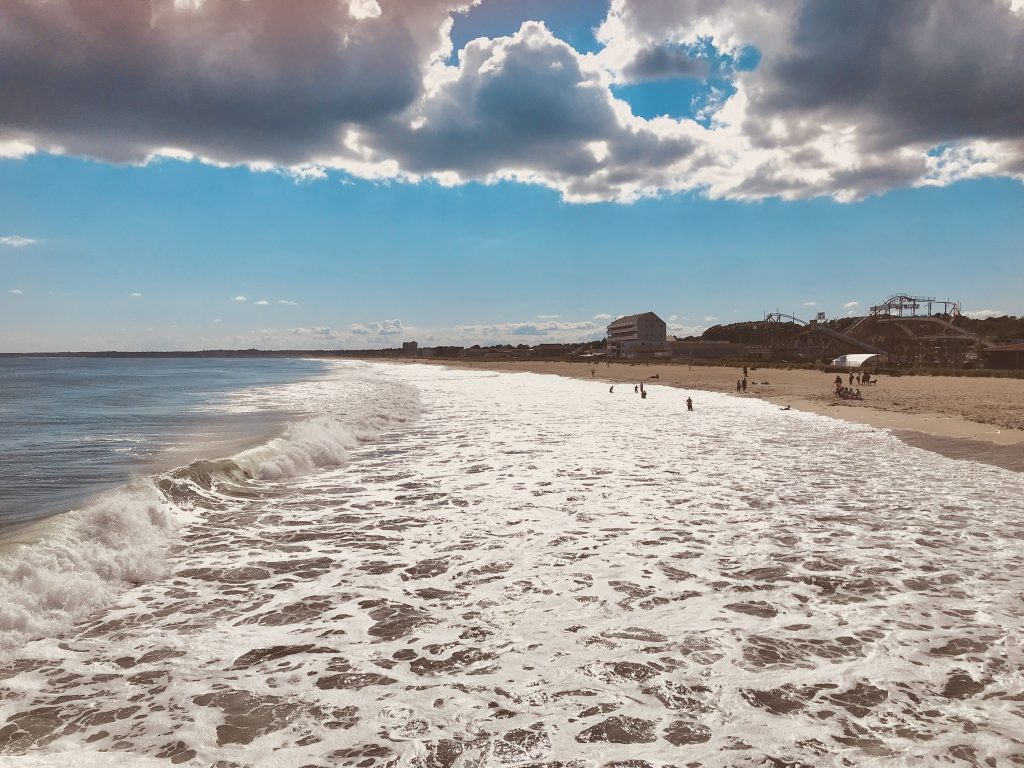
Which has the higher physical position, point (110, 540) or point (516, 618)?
point (110, 540)

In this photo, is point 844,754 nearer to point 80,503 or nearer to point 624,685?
point 624,685

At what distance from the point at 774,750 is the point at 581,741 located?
143 centimetres

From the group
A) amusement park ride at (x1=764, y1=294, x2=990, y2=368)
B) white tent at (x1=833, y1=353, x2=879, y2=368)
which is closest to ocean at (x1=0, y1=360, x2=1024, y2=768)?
white tent at (x1=833, y1=353, x2=879, y2=368)

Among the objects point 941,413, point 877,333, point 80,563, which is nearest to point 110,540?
point 80,563

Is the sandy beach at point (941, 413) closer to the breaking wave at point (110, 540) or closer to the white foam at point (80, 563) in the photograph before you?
the breaking wave at point (110, 540)

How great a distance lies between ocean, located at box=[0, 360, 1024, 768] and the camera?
4.55m

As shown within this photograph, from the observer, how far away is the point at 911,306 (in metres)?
116

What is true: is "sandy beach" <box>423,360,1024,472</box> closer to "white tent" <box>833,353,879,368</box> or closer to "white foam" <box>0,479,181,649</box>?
"white foam" <box>0,479,181,649</box>

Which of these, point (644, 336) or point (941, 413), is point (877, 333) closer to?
point (644, 336)

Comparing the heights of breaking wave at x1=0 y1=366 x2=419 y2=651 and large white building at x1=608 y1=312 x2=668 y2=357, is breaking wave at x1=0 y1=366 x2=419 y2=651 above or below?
below

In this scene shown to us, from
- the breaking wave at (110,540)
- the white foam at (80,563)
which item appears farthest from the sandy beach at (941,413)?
the white foam at (80,563)

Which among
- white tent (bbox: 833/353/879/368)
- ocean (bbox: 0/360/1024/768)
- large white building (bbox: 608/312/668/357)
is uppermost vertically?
large white building (bbox: 608/312/668/357)

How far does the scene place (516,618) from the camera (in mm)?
6699

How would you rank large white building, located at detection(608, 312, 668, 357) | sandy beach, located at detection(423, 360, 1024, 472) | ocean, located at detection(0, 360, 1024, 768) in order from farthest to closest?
1. large white building, located at detection(608, 312, 668, 357)
2. sandy beach, located at detection(423, 360, 1024, 472)
3. ocean, located at detection(0, 360, 1024, 768)
